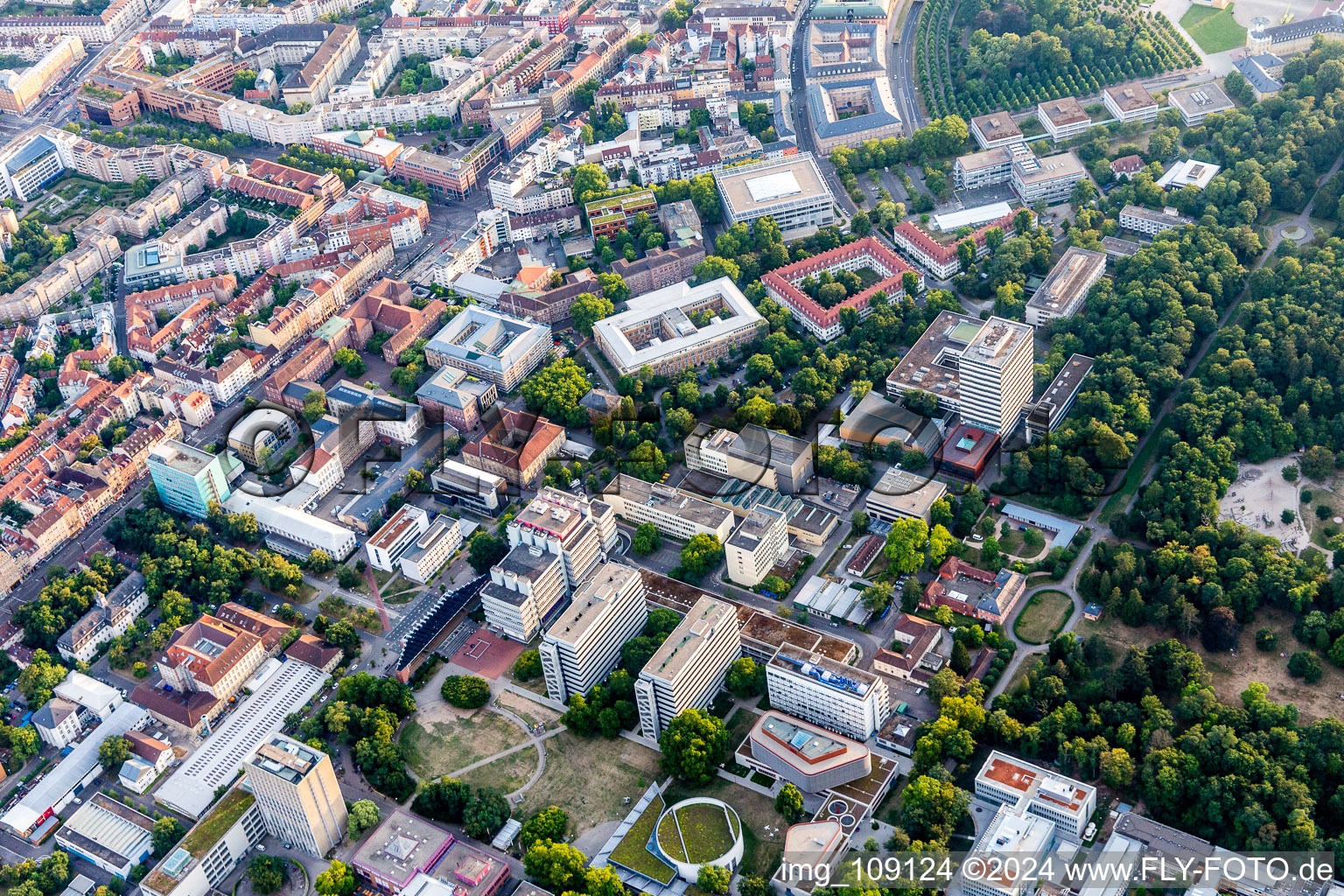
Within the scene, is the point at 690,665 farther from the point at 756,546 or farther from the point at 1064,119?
the point at 1064,119

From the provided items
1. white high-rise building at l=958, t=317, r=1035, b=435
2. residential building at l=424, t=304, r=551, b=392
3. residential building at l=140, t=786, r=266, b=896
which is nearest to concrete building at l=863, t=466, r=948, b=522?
white high-rise building at l=958, t=317, r=1035, b=435

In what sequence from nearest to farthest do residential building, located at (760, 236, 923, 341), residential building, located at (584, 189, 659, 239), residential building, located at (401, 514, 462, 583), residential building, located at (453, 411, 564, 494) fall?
residential building, located at (401, 514, 462, 583), residential building, located at (453, 411, 564, 494), residential building, located at (760, 236, 923, 341), residential building, located at (584, 189, 659, 239)

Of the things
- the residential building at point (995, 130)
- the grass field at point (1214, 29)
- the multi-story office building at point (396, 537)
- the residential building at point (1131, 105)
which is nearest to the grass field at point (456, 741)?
the multi-story office building at point (396, 537)

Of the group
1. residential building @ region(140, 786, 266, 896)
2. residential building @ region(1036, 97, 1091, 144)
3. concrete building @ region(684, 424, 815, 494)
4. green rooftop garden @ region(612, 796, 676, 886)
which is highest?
residential building @ region(1036, 97, 1091, 144)

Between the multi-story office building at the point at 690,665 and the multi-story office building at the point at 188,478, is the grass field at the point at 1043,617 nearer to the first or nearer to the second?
the multi-story office building at the point at 690,665

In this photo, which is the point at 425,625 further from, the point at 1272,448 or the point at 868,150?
the point at 868,150

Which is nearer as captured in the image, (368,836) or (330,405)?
(368,836)

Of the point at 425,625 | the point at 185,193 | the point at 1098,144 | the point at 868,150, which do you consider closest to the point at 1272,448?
the point at 1098,144

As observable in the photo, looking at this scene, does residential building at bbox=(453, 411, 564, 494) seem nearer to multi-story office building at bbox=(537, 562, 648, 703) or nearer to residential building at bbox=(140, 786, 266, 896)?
multi-story office building at bbox=(537, 562, 648, 703)
